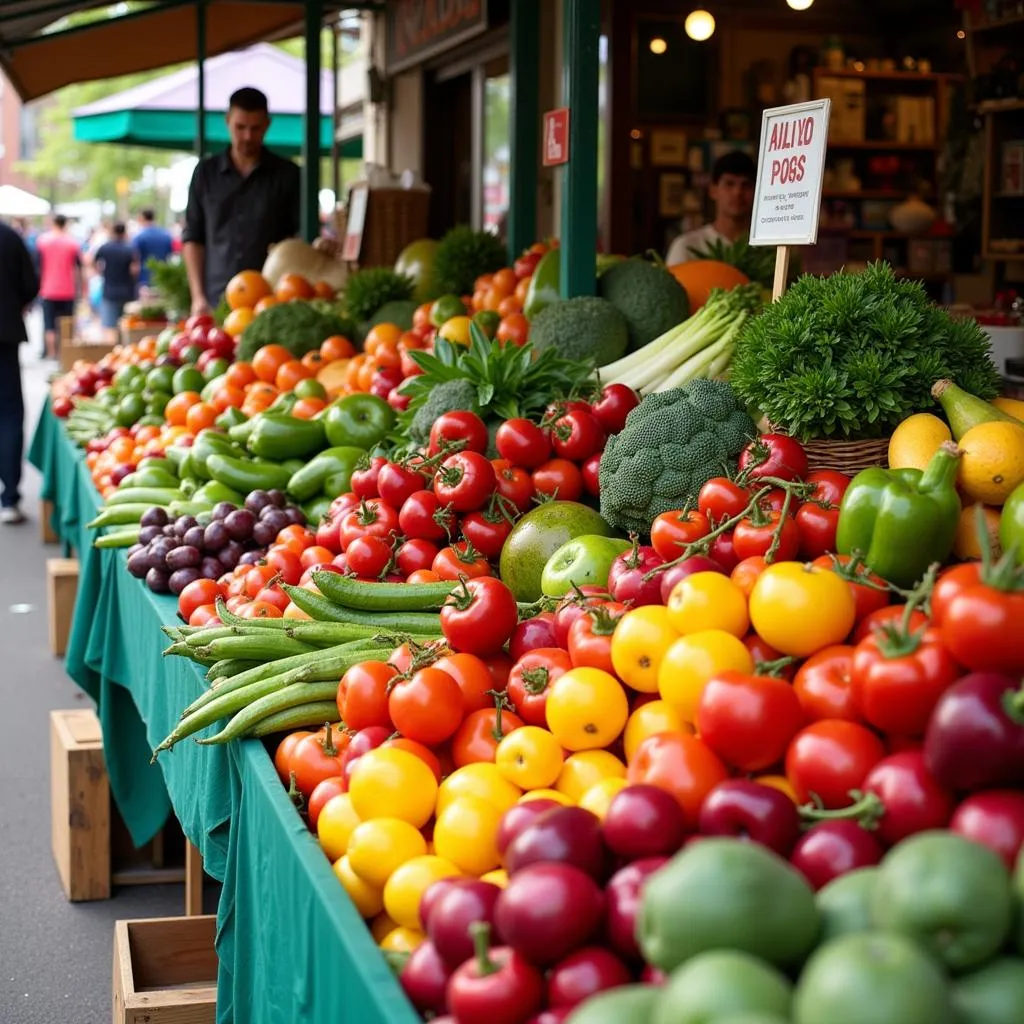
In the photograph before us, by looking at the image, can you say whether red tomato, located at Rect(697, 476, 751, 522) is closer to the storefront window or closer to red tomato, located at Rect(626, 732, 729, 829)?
red tomato, located at Rect(626, 732, 729, 829)

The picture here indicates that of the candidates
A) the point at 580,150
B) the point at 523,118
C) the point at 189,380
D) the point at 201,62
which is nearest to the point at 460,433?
the point at 580,150

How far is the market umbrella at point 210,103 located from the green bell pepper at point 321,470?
10931 mm

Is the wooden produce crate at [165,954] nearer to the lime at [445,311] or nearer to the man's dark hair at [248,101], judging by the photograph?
the lime at [445,311]

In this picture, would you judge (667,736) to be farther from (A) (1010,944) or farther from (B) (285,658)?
(B) (285,658)

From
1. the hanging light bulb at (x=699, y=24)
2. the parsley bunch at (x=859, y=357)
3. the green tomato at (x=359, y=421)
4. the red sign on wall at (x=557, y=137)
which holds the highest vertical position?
the hanging light bulb at (x=699, y=24)

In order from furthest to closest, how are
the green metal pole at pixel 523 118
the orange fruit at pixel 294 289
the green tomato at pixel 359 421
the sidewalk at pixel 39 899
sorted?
1. the orange fruit at pixel 294 289
2. the green metal pole at pixel 523 118
3. the green tomato at pixel 359 421
4. the sidewalk at pixel 39 899

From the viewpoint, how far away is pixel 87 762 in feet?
13.6

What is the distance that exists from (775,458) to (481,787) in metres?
0.97

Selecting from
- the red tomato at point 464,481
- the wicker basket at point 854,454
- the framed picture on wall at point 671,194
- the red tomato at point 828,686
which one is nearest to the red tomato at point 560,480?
the red tomato at point 464,481

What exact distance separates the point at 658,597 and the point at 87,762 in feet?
7.98

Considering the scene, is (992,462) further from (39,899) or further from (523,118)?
(523,118)

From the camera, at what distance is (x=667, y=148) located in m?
10.3

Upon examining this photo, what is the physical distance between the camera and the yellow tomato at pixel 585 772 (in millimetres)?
1972

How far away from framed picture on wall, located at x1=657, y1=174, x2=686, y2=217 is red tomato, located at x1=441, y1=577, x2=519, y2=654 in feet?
27.4
